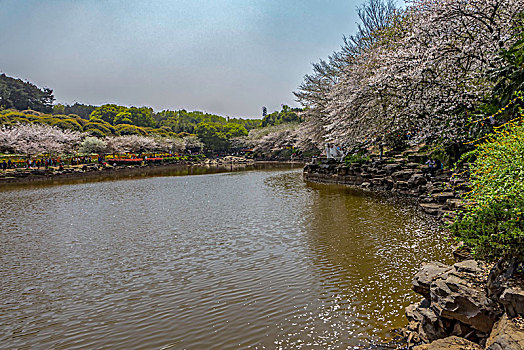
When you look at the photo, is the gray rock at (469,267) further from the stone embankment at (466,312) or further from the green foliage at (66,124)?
the green foliage at (66,124)

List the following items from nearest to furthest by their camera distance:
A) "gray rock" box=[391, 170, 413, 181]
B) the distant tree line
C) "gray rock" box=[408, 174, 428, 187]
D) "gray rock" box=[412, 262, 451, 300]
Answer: "gray rock" box=[412, 262, 451, 300] → "gray rock" box=[408, 174, 428, 187] → "gray rock" box=[391, 170, 413, 181] → the distant tree line

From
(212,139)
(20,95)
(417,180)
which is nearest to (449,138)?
(417,180)

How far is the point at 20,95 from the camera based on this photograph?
73688 millimetres

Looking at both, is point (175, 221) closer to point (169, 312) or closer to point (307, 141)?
point (169, 312)

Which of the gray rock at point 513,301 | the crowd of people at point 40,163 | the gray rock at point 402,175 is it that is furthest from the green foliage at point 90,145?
the gray rock at point 513,301

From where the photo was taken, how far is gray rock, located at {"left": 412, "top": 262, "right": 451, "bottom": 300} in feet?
14.3

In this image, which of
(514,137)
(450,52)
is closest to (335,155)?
(450,52)

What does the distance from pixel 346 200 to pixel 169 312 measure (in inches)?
460

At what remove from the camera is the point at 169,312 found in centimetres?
538

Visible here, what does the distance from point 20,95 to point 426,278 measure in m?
94.8

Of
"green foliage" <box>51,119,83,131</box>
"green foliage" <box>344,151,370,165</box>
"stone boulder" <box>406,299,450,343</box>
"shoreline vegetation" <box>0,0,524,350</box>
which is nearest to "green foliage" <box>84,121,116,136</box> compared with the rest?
"green foliage" <box>51,119,83,131</box>

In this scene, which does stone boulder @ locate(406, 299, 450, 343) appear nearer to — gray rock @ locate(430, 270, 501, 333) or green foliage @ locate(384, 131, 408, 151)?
gray rock @ locate(430, 270, 501, 333)

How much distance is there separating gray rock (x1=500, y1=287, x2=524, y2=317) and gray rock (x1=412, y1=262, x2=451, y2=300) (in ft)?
3.81

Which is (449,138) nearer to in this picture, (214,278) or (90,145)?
(214,278)
